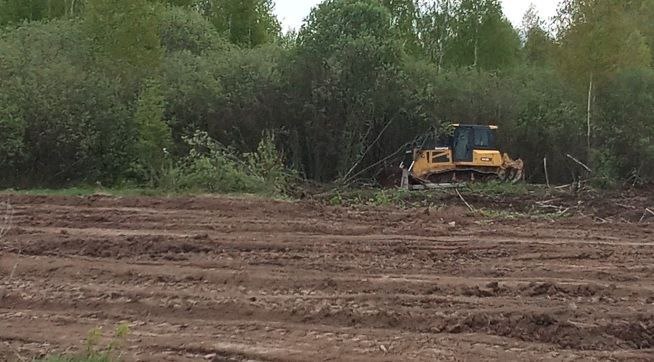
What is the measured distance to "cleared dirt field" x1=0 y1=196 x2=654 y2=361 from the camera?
620 cm

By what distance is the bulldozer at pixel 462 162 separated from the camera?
22.9m

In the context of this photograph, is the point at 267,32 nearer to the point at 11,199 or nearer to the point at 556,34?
the point at 556,34

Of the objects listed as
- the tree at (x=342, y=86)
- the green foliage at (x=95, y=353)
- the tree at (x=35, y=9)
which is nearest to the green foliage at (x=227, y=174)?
the tree at (x=342, y=86)

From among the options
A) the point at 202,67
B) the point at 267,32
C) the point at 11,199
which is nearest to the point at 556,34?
the point at 202,67

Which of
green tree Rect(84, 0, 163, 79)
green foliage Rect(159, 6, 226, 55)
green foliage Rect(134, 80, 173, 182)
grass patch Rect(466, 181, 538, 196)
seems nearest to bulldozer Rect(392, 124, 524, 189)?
grass patch Rect(466, 181, 538, 196)

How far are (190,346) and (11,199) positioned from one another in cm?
1181

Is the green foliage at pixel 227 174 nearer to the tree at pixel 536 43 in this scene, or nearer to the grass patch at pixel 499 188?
the grass patch at pixel 499 188

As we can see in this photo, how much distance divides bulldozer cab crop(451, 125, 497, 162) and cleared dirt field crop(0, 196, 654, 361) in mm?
9102

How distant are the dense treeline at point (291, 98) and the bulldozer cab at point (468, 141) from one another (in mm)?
1709

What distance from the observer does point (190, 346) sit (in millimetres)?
6078

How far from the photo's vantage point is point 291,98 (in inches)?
957

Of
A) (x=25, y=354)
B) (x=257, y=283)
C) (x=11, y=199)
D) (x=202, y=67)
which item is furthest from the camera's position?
(x=202, y=67)

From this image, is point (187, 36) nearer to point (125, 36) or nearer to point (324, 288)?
point (125, 36)

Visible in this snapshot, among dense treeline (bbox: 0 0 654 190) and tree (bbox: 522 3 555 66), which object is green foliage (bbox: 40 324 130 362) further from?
tree (bbox: 522 3 555 66)
